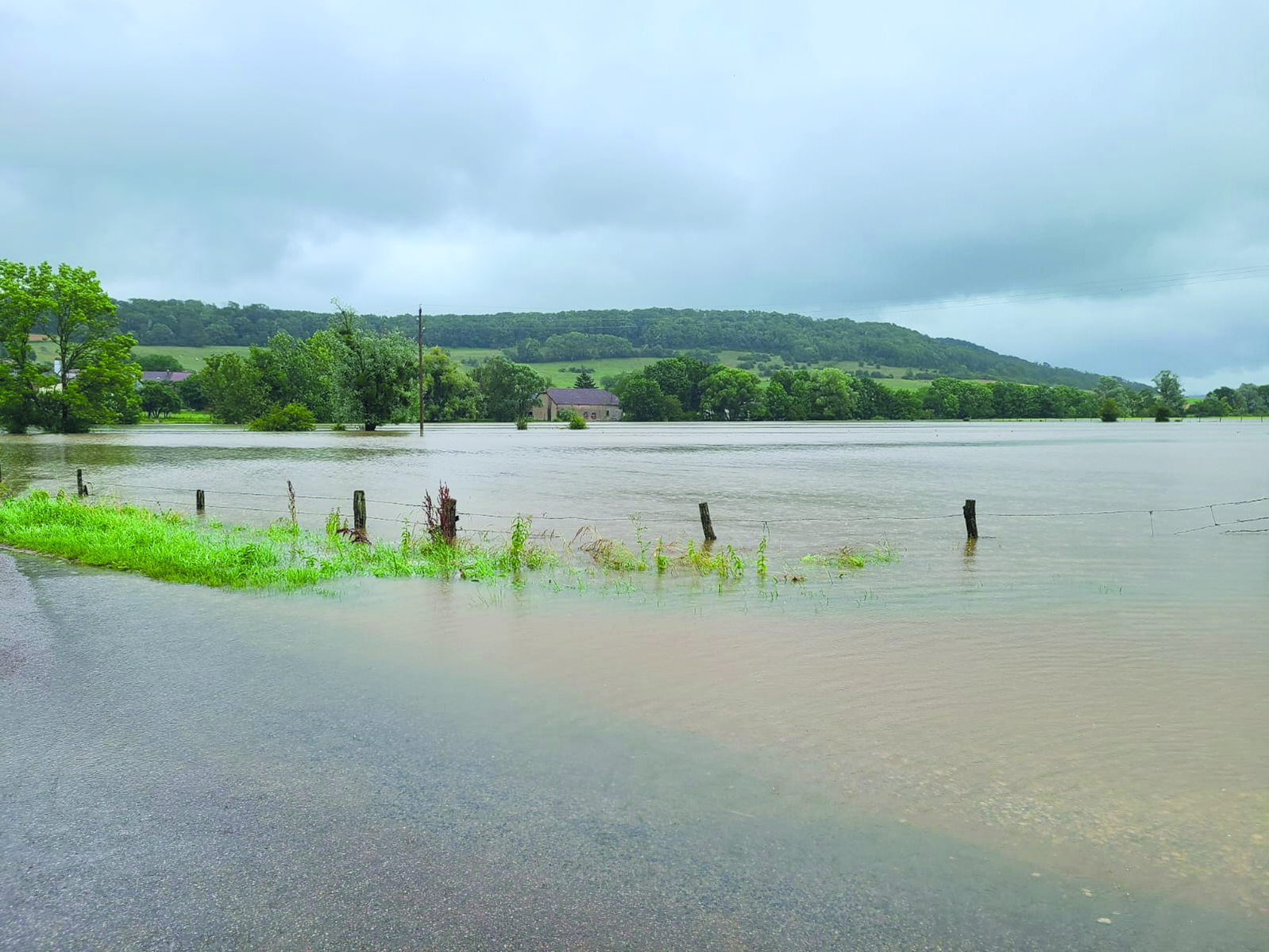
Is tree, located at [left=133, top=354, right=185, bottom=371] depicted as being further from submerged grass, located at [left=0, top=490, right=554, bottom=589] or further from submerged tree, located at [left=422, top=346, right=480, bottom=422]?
submerged grass, located at [left=0, top=490, right=554, bottom=589]

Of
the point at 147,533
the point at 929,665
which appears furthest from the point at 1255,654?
the point at 147,533

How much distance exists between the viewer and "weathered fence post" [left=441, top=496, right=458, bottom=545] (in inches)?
690

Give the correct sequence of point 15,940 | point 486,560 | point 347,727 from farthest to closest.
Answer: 1. point 486,560
2. point 347,727
3. point 15,940

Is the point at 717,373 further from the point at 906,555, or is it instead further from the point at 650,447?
the point at 906,555

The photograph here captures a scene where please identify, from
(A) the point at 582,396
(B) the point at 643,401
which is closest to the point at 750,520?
(B) the point at 643,401

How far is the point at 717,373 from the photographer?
18300 centimetres

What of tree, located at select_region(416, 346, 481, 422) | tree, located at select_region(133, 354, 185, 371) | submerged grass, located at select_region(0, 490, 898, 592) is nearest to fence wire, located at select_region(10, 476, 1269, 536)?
submerged grass, located at select_region(0, 490, 898, 592)

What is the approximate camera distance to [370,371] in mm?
97562

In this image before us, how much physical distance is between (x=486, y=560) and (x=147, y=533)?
695 cm

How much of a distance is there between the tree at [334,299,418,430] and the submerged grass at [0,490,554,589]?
256ft

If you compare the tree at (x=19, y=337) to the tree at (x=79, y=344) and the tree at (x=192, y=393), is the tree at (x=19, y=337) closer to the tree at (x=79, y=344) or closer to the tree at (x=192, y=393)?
the tree at (x=79, y=344)

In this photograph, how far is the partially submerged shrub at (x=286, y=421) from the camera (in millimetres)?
107500

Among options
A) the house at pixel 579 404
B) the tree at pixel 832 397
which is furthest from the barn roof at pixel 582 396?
the tree at pixel 832 397

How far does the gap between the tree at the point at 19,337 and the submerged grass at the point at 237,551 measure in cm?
6848
